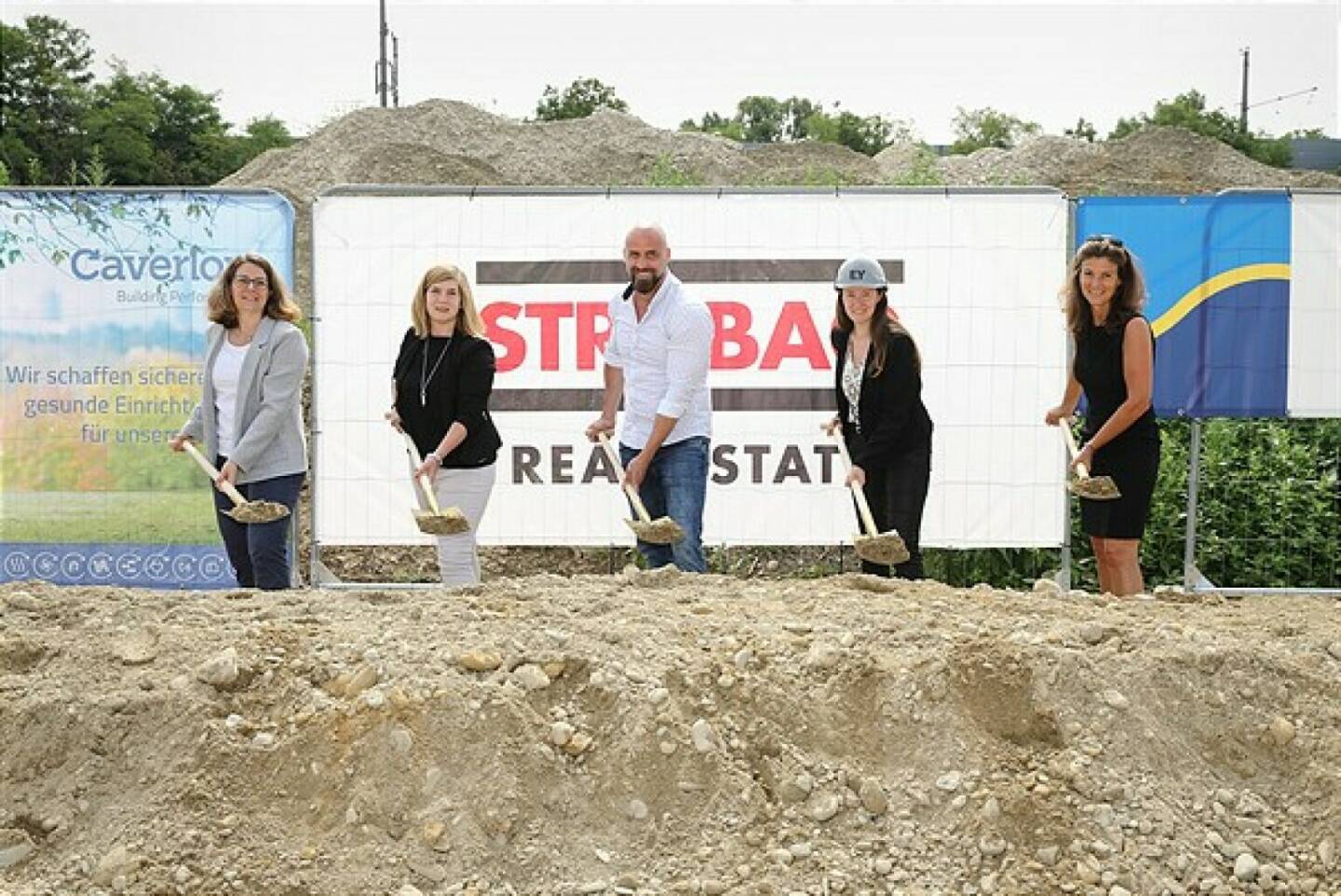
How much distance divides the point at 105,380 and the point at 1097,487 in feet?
17.1

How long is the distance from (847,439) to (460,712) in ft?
10.9

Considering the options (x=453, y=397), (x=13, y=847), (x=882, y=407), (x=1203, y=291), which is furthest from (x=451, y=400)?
(x=1203, y=291)

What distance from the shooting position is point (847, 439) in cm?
751

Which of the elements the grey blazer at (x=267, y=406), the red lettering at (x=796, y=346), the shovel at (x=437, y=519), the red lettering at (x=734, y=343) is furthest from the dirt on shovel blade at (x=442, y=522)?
the red lettering at (x=796, y=346)

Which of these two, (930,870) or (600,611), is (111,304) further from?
(930,870)

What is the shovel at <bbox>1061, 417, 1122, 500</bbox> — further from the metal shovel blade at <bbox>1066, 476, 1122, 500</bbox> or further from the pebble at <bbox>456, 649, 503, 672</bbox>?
the pebble at <bbox>456, 649, 503, 672</bbox>

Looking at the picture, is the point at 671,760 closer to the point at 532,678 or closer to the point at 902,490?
the point at 532,678

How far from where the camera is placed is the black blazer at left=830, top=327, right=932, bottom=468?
23.7 ft

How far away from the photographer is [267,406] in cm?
741

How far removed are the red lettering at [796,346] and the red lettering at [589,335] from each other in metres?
0.85

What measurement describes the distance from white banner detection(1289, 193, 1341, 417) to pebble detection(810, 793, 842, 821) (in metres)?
5.52

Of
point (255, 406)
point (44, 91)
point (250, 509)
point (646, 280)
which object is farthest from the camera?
point (44, 91)

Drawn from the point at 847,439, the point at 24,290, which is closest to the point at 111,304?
the point at 24,290

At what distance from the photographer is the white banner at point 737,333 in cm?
902
